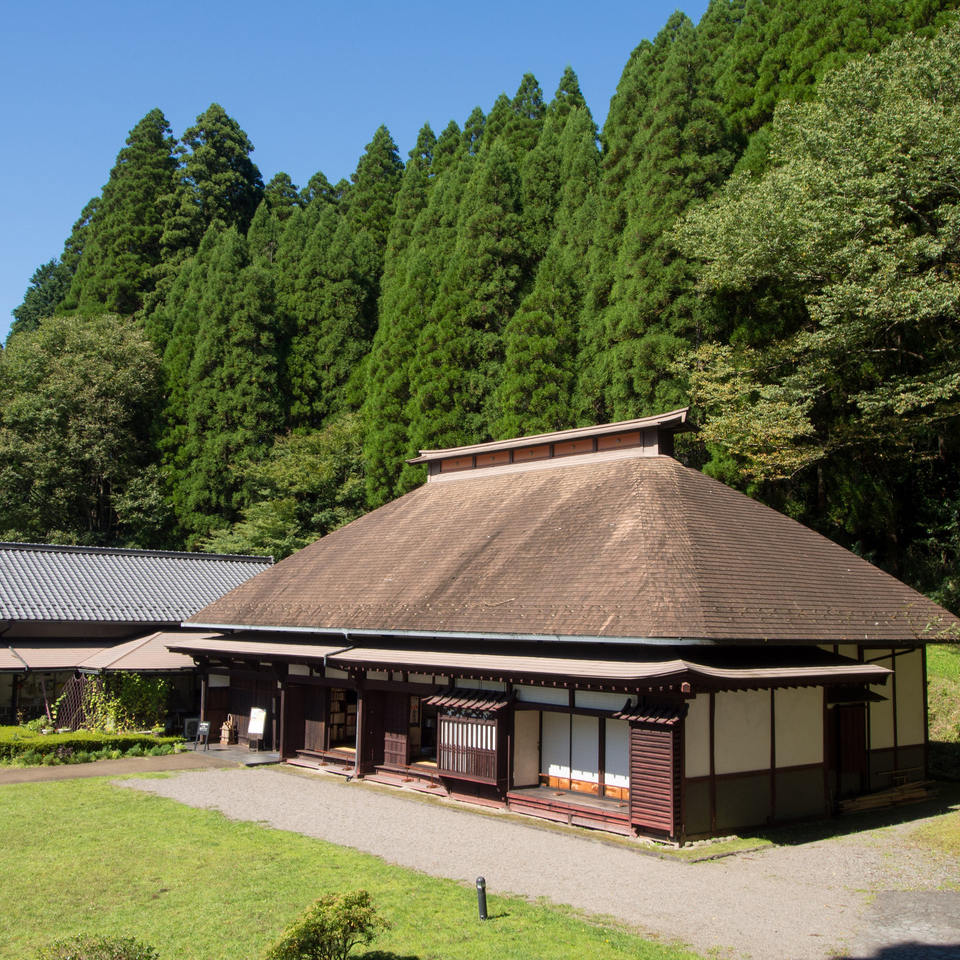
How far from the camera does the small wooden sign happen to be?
2022 centimetres

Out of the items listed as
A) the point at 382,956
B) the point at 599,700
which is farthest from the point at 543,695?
the point at 382,956

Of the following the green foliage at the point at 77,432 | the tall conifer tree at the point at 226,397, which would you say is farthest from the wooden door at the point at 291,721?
the green foliage at the point at 77,432

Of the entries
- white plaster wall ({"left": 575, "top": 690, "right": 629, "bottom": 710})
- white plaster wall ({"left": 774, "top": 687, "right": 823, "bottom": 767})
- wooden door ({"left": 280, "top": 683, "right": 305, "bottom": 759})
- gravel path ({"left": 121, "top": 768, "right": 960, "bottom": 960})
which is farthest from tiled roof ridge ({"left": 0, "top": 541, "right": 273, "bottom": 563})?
white plaster wall ({"left": 774, "top": 687, "right": 823, "bottom": 767})

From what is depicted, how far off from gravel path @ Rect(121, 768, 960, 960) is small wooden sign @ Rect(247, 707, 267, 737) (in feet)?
17.8

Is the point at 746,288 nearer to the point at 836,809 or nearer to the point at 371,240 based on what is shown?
the point at 836,809

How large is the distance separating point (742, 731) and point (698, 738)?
3.34 feet

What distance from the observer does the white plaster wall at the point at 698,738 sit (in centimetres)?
1173

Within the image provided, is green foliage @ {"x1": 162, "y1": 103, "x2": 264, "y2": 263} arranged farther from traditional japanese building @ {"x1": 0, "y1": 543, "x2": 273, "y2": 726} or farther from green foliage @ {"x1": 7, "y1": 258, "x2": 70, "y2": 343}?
traditional japanese building @ {"x1": 0, "y1": 543, "x2": 273, "y2": 726}

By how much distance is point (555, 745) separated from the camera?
1405 cm

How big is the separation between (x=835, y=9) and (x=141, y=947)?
3307cm

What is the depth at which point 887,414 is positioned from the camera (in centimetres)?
2098

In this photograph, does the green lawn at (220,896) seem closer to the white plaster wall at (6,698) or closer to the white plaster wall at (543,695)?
the white plaster wall at (543,695)

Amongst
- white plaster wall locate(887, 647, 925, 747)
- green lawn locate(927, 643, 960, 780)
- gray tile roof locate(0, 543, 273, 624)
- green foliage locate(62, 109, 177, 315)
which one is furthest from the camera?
green foliage locate(62, 109, 177, 315)

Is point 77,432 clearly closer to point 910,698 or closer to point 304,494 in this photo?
point 304,494
